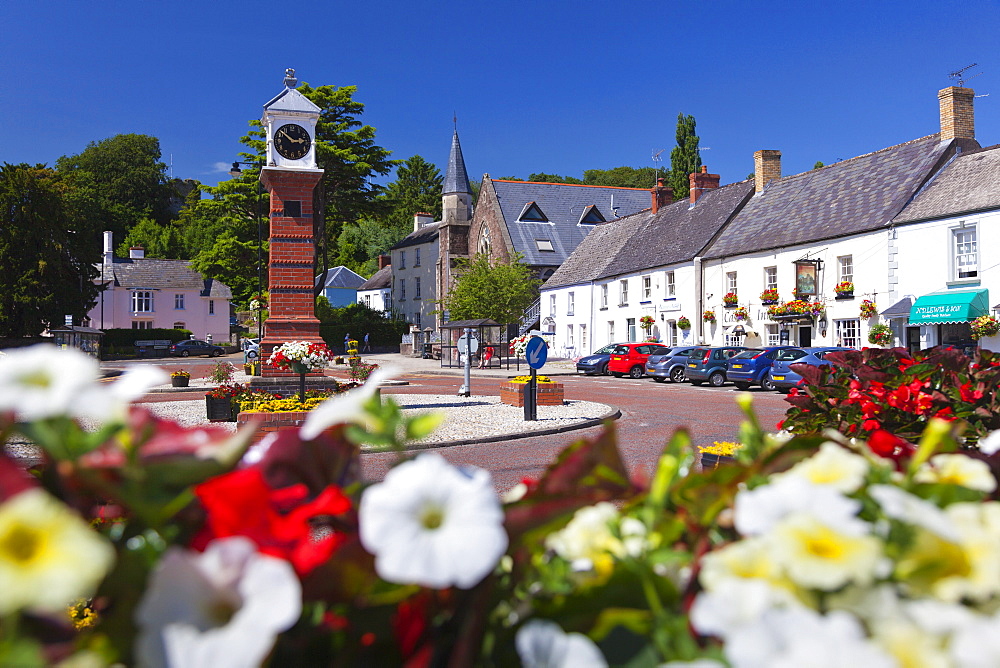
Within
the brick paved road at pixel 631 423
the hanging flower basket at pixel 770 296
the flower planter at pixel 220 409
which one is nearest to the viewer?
the brick paved road at pixel 631 423

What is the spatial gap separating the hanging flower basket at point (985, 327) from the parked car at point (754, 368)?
19.1ft

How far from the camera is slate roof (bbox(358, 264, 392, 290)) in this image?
7619 centimetres

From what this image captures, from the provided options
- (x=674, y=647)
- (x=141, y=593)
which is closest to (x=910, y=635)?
(x=674, y=647)

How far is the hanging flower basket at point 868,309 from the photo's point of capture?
28344 mm

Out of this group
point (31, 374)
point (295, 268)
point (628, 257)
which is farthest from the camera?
point (628, 257)

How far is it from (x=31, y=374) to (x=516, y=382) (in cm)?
1715

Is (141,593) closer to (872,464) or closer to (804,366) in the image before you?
(872,464)

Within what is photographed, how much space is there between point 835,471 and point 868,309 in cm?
3051

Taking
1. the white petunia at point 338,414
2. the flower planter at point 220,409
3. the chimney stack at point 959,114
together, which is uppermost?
the chimney stack at point 959,114

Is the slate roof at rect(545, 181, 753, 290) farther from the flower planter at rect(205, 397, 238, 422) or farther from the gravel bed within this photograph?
the flower planter at rect(205, 397, 238, 422)

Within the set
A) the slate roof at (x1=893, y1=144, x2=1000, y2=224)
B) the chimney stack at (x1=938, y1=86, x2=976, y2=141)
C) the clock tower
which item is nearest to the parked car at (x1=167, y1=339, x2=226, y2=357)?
the clock tower

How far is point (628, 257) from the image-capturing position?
150 feet

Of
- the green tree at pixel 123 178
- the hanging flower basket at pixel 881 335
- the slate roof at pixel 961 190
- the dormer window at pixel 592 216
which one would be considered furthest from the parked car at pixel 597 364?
the green tree at pixel 123 178

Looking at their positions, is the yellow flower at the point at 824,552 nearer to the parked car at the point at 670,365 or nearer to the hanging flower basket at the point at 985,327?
the hanging flower basket at the point at 985,327
